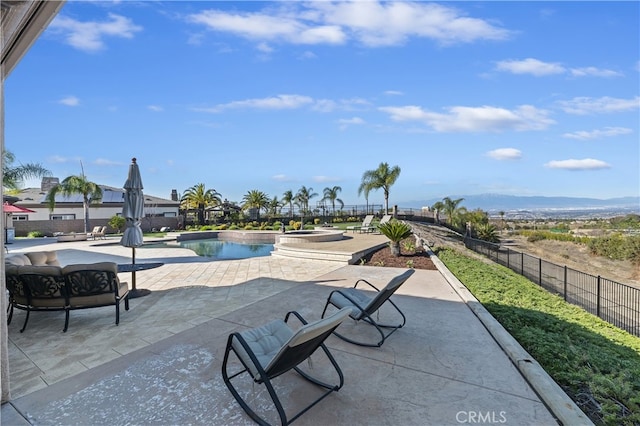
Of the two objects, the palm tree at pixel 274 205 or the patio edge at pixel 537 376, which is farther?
the palm tree at pixel 274 205

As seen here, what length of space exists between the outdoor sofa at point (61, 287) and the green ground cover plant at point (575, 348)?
5.43 metres

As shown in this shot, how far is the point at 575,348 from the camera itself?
12.1 ft

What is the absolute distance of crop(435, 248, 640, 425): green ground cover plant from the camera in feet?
8.55

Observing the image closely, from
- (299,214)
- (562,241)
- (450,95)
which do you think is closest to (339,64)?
(450,95)

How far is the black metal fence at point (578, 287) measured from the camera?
7.10m

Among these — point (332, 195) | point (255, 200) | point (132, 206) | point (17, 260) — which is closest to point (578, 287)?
point (132, 206)

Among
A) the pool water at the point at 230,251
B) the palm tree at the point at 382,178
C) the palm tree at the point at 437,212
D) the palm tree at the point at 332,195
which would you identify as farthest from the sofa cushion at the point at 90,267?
the palm tree at the point at 332,195

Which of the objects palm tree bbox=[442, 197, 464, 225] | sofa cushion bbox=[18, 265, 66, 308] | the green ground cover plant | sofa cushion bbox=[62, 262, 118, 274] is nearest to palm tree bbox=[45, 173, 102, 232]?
sofa cushion bbox=[18, 265, 66, 308]

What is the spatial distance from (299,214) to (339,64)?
77.4 feet

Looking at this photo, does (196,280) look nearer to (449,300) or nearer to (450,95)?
(449,300)

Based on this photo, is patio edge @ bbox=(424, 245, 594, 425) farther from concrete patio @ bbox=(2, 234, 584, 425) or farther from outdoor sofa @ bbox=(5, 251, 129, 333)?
outdoor sofa @ bbox=(5, 251, 129, 333)

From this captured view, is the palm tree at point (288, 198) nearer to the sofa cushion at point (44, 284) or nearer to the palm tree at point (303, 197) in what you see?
the palm tree at point (303, 197)

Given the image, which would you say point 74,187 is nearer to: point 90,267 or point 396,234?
point 90,267

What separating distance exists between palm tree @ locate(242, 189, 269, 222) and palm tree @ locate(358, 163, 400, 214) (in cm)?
1240
